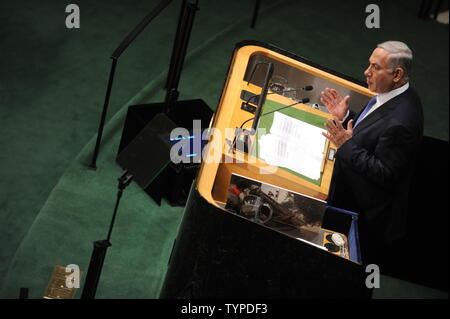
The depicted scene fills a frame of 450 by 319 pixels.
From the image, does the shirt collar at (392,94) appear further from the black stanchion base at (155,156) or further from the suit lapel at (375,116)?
the black stanchion base at (155,156)

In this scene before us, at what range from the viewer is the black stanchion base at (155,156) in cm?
427

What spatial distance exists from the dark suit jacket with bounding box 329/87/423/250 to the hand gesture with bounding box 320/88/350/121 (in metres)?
0.11

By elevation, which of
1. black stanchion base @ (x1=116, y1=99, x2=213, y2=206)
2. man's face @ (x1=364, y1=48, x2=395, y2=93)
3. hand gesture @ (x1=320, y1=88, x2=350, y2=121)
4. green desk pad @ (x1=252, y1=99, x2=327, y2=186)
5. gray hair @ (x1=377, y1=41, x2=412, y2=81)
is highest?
gray hair @ (x1=377, y1=41, x2=412, y2=81)

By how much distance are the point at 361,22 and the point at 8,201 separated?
4400 mm

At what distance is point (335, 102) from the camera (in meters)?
4.10

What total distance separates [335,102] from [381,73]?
539 millimetres

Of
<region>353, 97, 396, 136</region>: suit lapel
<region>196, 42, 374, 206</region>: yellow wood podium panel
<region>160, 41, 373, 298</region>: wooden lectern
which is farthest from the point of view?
<region>353, 97, 396, 136</region>: suit lapel

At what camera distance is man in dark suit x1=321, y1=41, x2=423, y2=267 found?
3.56 metres

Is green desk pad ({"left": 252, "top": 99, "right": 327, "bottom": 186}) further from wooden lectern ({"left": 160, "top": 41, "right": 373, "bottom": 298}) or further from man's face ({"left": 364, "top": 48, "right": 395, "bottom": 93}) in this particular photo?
man's face ({"left": 364, "top": 48, "right": 395, "bottom": 93})

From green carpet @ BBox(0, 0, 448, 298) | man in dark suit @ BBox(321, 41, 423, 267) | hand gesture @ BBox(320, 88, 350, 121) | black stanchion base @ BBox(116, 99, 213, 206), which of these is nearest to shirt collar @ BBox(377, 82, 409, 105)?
man in dark suit @ BBox(321, 41, 423, 267)

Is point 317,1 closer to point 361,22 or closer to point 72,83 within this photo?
point 361,22

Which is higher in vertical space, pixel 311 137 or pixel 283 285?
pixel 311 137
